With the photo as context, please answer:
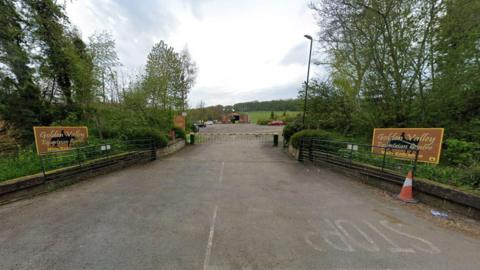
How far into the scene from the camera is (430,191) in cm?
392

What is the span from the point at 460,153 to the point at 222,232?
7.35m

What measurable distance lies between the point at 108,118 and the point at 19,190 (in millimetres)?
6953

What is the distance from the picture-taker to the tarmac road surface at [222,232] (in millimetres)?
2264

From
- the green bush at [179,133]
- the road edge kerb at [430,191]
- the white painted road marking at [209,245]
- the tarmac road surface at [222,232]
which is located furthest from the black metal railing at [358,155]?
the green bush at [179,133]

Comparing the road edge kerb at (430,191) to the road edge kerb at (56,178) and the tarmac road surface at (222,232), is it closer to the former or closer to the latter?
the tarmac road surface at (222,232)

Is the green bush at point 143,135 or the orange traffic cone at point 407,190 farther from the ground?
the green bush at point 143,135

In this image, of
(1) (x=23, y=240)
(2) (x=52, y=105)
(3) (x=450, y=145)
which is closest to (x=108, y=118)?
(2) (x=52, y=105)

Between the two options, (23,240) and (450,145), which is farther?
(450,145)

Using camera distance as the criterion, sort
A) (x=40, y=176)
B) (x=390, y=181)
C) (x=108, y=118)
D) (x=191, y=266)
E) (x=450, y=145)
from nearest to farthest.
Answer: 1. (x=191, y=266)
2. (x=40, y=176)
3. (x=390, y=181)
4. (x=450, y=145)
5. (x=108, y=118)

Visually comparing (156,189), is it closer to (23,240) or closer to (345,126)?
(23,240)

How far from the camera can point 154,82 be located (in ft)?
37.0

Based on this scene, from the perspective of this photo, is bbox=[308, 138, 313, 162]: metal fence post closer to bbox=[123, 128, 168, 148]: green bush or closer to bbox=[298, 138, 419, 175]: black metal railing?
bbox=[298, 138, 419, 175]: black metal railing

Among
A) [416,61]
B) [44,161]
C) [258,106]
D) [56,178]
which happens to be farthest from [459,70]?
[258,106]

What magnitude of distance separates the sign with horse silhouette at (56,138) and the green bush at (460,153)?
1286cm
